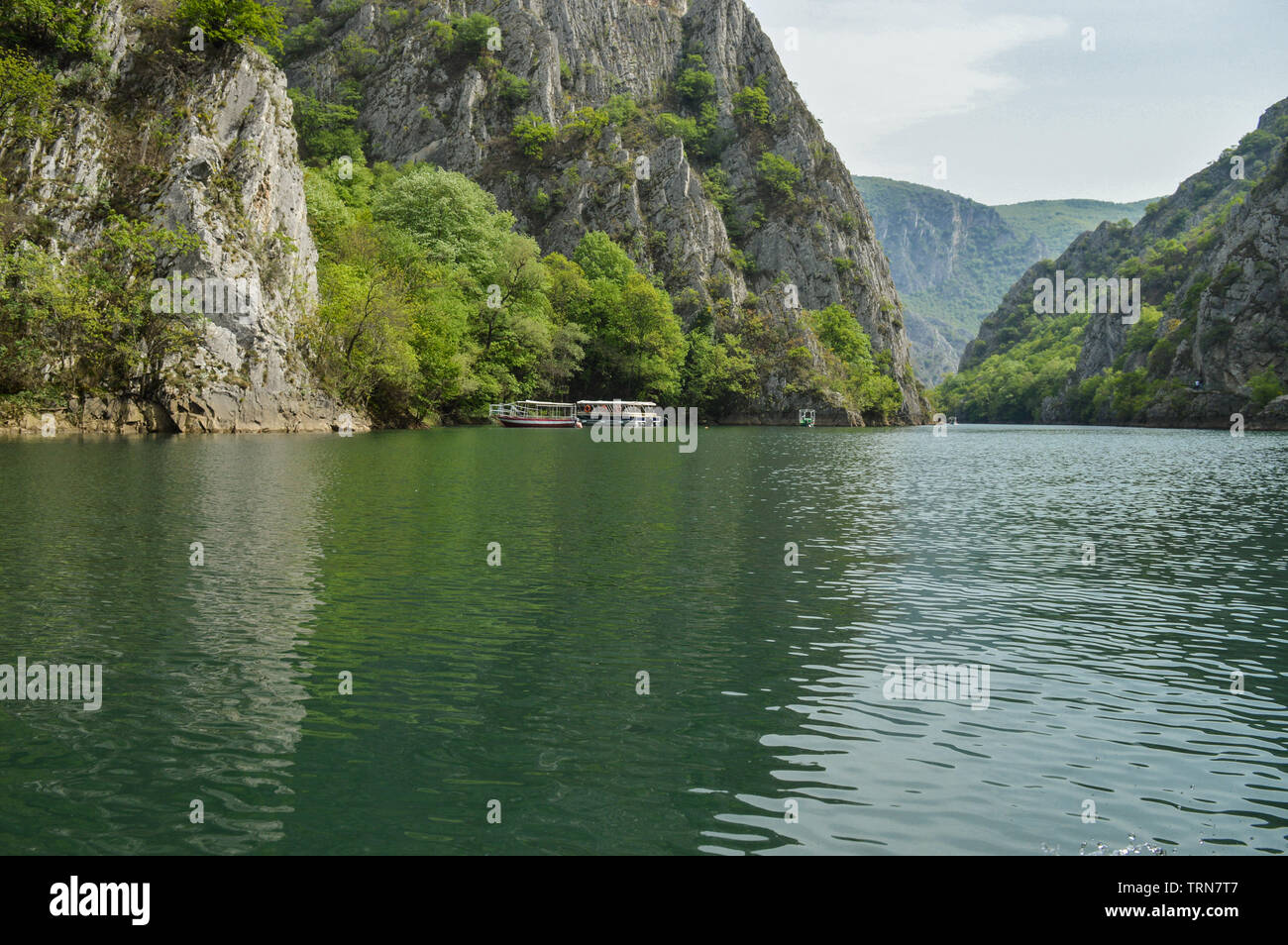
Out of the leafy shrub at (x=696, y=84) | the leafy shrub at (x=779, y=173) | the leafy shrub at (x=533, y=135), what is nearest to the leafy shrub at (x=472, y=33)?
the leafy shrub at (x=533, y=135)

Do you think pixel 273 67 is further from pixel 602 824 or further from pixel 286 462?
pixel 602 824

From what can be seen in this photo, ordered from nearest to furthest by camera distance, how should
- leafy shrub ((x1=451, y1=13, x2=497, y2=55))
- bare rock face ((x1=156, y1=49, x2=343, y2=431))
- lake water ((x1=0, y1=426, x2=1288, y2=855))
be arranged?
lake water ((x1=0, y1=426, x2=1288, y2=855)) → bare rock face ((x1=156, y1=49, x2=343, y2=431)) → leafy shrub ((x1=451, y1=13, x2=497, y2=55))

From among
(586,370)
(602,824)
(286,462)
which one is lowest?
(602,824)

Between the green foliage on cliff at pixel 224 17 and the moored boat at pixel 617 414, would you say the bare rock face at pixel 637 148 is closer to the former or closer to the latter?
the moored boat at pixel 617 414

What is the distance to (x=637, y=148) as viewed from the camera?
146500mm

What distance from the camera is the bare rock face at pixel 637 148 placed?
138000 millimetres

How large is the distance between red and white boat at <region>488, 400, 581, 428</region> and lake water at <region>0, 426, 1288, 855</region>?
72345mm

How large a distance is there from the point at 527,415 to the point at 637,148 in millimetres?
62206

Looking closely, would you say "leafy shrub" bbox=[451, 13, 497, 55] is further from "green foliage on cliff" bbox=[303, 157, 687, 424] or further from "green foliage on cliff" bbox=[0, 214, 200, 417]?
"green foliage on cliff" bbox=[0, 214, 200, 417]

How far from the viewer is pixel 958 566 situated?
22.1 metres

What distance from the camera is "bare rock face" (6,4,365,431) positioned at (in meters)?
67.1

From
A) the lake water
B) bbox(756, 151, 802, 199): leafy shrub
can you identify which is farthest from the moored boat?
the lake water

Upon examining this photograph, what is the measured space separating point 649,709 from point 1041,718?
5.02 m

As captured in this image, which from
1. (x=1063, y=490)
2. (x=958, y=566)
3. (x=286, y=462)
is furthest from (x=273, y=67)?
(x=958, y=566)
